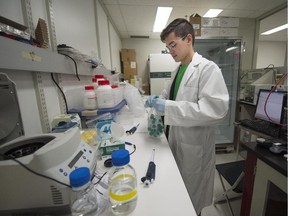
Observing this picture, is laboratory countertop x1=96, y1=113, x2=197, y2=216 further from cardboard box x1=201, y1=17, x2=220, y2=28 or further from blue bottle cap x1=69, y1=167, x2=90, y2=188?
cardboard box x1=201, y1=17, x2=220, y2=28

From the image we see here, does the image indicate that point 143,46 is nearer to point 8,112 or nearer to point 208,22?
point 208,22

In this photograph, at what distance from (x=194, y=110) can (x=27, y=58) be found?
0.91 m

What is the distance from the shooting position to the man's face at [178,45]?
3.49 ft

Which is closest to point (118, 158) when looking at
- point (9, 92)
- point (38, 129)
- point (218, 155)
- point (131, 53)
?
point (9, 92)

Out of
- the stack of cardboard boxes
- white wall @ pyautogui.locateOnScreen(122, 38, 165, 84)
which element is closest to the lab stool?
the stack of cardboard boxes

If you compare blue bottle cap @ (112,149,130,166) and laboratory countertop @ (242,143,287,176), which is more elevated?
blue bottle cap @ (112,149,130,166)

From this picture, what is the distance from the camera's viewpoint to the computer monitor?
143cm

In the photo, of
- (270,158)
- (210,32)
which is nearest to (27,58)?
(270,158)

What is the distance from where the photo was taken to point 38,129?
890 millimetres

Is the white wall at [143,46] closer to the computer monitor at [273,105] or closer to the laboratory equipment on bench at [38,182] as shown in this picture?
the computer monitor at [273,105]

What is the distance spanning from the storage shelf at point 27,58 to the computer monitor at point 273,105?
76.3 inches

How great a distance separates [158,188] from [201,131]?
61 cm

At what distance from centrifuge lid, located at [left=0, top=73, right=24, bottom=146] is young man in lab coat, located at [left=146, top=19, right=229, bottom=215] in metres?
0.73

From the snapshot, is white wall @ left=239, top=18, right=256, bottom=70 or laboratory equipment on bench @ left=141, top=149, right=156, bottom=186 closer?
laboratory equipment on bench @ left=141, top=149, right=156, bottom=186
